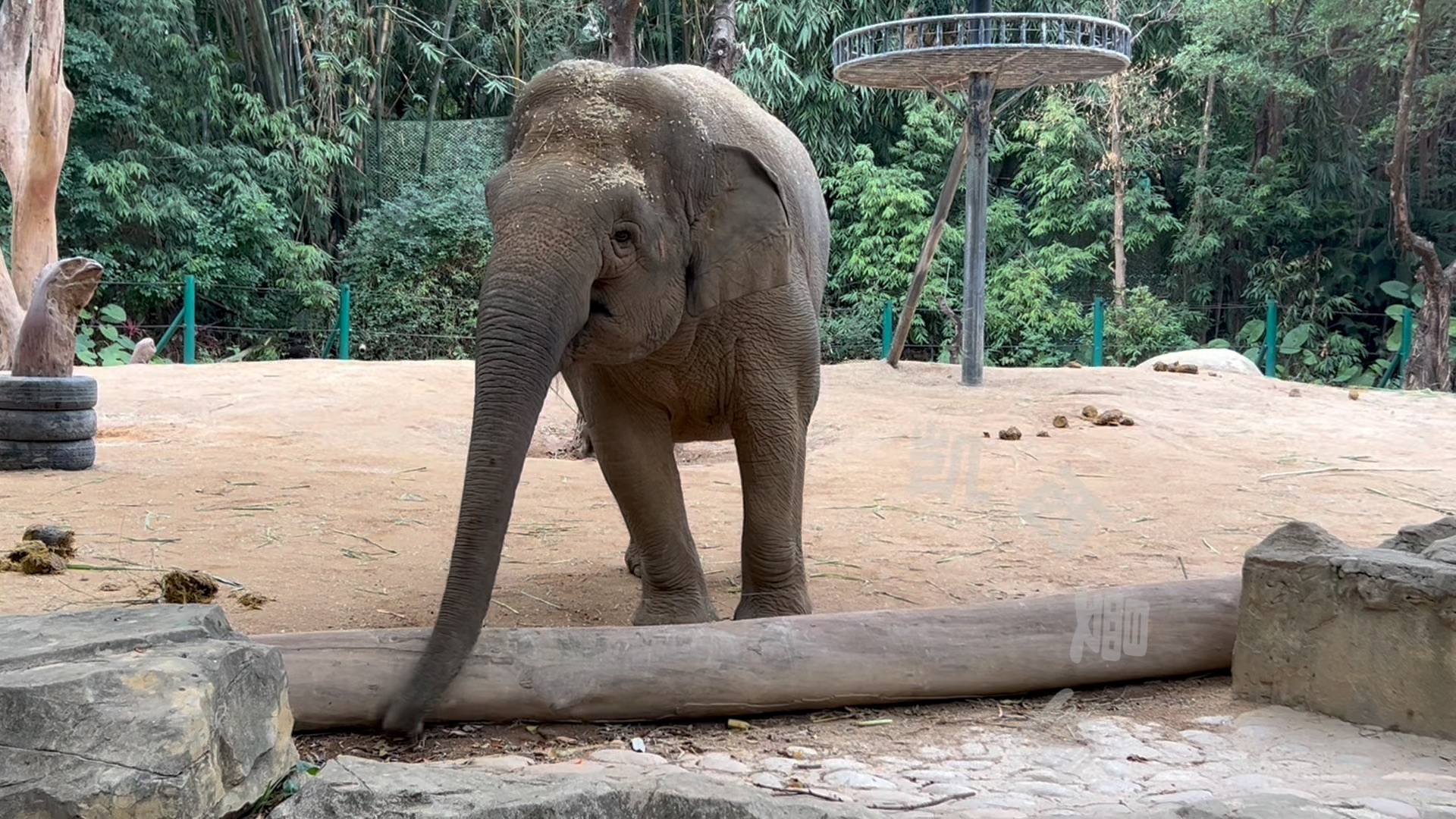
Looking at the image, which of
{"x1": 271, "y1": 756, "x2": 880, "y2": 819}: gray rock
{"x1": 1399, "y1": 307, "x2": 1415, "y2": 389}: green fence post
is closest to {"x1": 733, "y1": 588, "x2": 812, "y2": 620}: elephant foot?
{"x1": 271, "y1": 756, "x2": 880, "y2": 819}: gray rock

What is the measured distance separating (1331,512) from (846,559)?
291 cm

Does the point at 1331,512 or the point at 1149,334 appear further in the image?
the point at 1149,334

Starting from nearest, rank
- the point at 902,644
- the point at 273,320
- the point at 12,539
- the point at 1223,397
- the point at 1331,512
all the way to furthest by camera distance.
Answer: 1. the point at 902,644
2. the point at 12,539
3. the point at 1331,512
4. the point at 1223,397
5. the point at 273,320

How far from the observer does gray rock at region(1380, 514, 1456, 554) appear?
12.3 feet

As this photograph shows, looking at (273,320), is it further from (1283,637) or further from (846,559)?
(1283,637)

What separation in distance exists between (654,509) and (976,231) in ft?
31.0

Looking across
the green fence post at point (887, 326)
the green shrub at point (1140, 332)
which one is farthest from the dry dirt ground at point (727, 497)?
the green shrub at point (1140, 332)

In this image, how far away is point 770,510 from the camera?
4242 mm

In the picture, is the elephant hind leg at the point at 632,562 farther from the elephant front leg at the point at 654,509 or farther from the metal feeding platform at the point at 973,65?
the metal feeding platform at the point at 973,65

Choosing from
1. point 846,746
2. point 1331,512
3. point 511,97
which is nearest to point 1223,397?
point 1331,512

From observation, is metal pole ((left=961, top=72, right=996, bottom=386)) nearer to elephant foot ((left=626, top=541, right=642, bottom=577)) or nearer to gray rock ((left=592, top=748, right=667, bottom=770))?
elephant foot ((left=626, top=541, right=642, bottom=577))

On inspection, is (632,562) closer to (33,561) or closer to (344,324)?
(33,561)

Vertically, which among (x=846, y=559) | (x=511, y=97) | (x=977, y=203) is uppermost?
(x=511, y=97)

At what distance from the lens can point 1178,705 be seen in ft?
11.9
